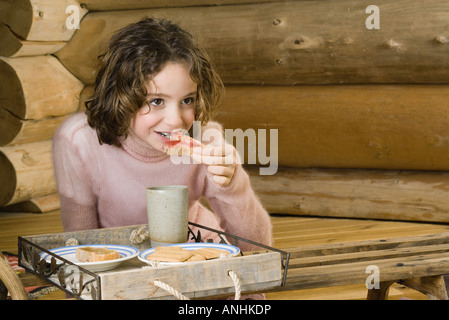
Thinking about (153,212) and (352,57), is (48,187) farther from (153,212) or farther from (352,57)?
(153,212)


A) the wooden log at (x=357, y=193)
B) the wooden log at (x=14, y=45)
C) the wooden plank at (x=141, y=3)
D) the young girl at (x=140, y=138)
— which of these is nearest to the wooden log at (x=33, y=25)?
the wooden log at (x=14, y=45)

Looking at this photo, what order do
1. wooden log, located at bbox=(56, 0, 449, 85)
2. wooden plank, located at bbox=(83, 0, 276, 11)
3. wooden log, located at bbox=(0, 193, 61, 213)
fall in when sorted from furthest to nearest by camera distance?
wooden log, located at bbox=(0, 193, 61, 213) < wooden plank, located at bbox=(83, 0, 276, 11) < wooden log, located at bbox=(56, 0, 449, 85)

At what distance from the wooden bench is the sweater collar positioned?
59 centimetres

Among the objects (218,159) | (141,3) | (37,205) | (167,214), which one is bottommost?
(37,205)

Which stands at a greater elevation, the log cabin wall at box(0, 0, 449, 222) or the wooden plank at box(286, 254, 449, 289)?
the log cabin wall at box(0, 0, 449, 222)

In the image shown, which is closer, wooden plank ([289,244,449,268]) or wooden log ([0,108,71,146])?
wooden plank ([289,244,449,268])

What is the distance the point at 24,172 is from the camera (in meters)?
4.49

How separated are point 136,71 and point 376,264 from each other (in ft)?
2.61

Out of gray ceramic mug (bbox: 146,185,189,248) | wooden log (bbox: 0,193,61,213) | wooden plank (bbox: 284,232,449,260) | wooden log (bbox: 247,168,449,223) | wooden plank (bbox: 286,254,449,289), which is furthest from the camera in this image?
wooden log (bbox: 0,193,61,213)

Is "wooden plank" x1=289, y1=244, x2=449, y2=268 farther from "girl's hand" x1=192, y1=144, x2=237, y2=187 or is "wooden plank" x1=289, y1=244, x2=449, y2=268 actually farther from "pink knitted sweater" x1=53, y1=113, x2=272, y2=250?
Result: "pink knitted sweater" x1=53, y1=113, x2=272, y2=250

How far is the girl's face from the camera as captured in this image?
172 centimetres

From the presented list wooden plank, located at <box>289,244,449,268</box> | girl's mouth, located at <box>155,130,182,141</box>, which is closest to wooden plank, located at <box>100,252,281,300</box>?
wooden plank, located at <box>289,244,449,268</box>

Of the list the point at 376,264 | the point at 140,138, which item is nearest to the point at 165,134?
the point at 140,138

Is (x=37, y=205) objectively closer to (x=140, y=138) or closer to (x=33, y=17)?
(x=33, y=17)
